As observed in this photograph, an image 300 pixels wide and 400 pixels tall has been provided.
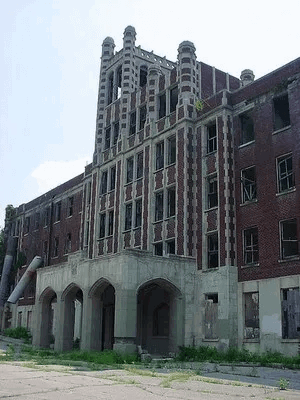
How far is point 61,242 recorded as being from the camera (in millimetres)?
46125

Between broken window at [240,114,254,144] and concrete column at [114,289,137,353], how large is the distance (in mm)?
11097

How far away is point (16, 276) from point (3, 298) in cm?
255

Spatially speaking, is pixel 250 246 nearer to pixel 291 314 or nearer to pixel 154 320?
pixel 291 314

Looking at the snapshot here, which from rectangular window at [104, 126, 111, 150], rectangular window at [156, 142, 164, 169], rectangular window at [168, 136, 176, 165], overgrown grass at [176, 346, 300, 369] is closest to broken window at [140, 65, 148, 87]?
rectangular window at [104, 126, 111, 150]

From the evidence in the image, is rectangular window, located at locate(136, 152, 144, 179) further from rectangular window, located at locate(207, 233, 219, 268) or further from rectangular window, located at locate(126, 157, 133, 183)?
rectangular window, located at locate(207, 233, 219, 268)

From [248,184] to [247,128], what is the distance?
11.7 ft

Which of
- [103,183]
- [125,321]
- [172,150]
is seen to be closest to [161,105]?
[172,150]

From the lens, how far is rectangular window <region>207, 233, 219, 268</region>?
2841 centimetres

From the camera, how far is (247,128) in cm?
2959

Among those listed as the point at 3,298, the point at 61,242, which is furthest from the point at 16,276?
the point at 61,242

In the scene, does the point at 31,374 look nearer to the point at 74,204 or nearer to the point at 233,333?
the point at 233,333

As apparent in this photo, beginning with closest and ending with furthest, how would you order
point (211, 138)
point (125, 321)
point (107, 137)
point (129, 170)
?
point (125, 321)
point (211, 138)
point (129, 170)
point (107, 137)

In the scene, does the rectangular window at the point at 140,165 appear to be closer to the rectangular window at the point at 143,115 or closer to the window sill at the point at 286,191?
the rectangular window at the point at 143,115

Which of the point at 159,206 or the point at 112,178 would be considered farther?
the point at 112,178
